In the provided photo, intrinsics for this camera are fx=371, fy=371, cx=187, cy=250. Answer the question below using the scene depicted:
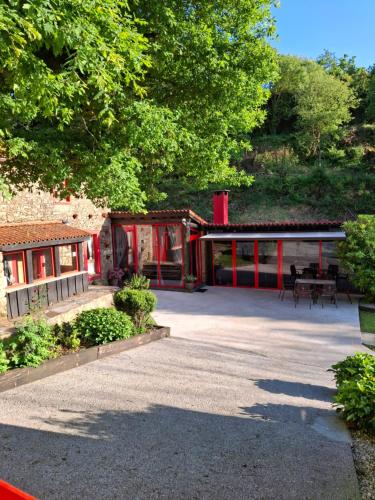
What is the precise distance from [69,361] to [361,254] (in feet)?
35.0

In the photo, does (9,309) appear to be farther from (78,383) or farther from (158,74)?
(158,74)

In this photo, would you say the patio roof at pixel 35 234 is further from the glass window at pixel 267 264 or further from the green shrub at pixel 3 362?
the glass window at pixel 267 264

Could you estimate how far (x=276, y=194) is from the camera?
33.2m

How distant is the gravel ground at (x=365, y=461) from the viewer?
147 inches

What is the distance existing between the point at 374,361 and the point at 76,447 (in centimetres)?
450

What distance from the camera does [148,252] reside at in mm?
18484

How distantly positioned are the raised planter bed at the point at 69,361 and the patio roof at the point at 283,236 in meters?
8.04

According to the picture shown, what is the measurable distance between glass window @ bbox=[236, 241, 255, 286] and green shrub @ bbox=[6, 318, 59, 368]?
11.5m

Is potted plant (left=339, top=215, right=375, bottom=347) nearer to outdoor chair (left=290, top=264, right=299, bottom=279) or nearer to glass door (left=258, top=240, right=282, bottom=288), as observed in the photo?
outdoor chair (left=290, top=264, right=299, bottom=279)

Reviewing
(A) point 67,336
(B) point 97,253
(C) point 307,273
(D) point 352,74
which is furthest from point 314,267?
(D) point 352,74

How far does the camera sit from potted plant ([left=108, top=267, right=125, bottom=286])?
56.6 ft

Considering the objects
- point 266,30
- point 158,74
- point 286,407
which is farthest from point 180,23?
point 286,407

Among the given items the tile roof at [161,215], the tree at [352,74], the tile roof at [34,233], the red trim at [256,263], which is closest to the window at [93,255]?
the tile roof at [161,215]

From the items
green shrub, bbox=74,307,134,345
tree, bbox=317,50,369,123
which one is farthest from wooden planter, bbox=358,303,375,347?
tree, bbox=317,50,369,123
